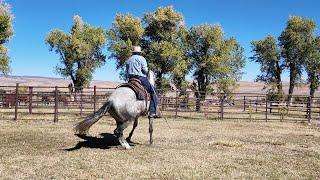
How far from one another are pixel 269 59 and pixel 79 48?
22903mm

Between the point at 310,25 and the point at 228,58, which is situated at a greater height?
the point at 310,25

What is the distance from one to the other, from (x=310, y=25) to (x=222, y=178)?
164 ft

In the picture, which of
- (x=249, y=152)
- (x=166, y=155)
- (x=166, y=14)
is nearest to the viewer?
(x=166, y=155)

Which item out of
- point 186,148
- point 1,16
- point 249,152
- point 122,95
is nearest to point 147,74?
point 122,95

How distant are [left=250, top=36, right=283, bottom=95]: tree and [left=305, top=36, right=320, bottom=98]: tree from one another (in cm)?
343

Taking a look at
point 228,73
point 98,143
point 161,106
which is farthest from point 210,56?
point 98,143

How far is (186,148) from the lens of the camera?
12.2 m

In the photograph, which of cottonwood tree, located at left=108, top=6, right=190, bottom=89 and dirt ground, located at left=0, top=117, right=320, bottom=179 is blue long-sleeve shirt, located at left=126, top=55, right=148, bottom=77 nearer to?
dirt ground, located at left=0, top=117, right=320, bottom=179

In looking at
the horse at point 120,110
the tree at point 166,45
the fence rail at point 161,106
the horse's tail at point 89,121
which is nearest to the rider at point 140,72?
the horse at point 120,110

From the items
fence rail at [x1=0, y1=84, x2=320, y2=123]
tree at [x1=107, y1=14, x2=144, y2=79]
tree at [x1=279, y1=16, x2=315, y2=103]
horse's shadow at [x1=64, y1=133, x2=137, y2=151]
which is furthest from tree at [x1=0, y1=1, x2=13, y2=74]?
tree at [x1=279, y1=16, x2=315, y2=103]

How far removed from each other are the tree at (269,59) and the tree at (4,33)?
3118cm

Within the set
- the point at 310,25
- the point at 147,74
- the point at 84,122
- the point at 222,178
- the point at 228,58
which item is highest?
the point at 310,25

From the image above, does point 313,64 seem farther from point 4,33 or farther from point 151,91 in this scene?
point 151,91

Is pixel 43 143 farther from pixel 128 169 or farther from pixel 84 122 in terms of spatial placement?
pixel 128 169
